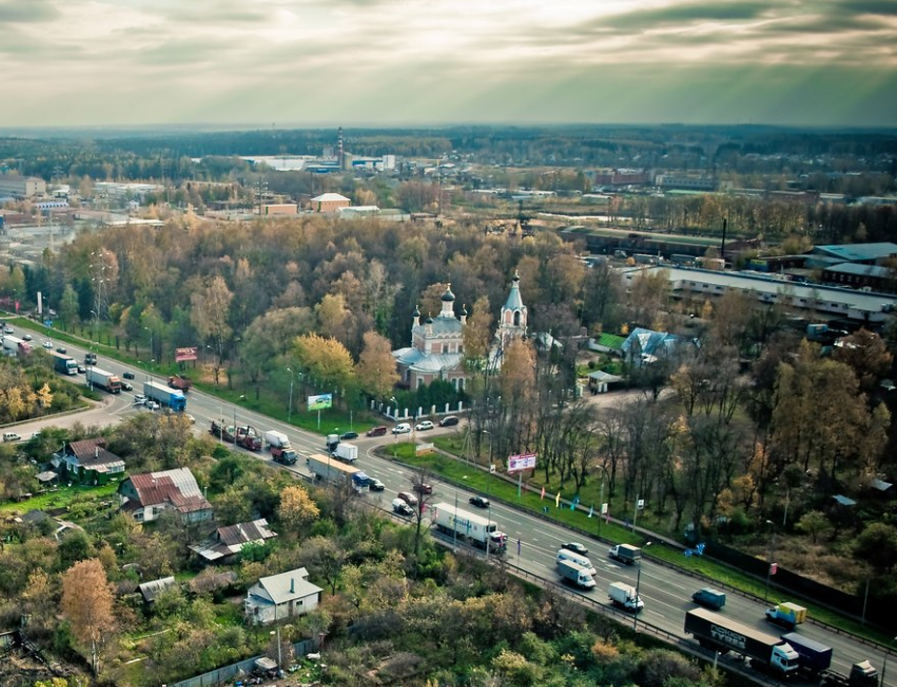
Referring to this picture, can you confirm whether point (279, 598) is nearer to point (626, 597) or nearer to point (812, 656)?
point (626, 597)

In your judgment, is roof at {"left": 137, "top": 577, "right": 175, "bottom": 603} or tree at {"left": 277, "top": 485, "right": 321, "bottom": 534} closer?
roof at {"left": 137, "top": 577, "right": 175, "bottom": 603}

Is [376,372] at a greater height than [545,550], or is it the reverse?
[376,372]

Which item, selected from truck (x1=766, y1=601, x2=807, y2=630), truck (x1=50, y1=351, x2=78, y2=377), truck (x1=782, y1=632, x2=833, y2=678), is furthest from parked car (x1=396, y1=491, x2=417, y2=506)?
truck (x1=50, y1=351, x2=78, y2=377)

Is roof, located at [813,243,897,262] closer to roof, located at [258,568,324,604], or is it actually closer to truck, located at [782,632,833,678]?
truck, located at [782,632,833,678]

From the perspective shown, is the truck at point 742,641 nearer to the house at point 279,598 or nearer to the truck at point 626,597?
the truck at point 626,597

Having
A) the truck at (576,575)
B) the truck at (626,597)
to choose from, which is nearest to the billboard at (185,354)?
the truck at (576,575)

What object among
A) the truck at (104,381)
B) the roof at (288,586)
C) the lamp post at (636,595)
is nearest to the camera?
the lamp post at (636,595)

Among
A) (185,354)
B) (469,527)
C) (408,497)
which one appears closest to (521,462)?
(408,497)
